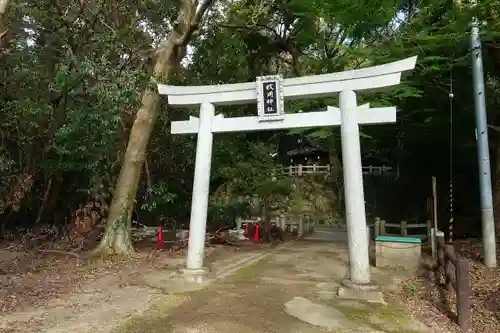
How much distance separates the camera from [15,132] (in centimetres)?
1123

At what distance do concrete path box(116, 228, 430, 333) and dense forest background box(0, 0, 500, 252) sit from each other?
420 cm

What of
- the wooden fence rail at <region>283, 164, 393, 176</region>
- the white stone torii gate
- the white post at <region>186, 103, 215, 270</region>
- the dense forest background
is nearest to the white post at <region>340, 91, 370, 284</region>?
the white stone torii gate

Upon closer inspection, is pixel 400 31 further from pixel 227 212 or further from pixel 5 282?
pixel 5 282

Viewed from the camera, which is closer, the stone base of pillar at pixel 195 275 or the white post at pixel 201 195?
the stone base of pillar at pixel 195 275

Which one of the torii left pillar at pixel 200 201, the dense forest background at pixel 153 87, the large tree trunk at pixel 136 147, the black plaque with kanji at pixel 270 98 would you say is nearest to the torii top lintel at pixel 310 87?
the black plaque with kanji at pixel 270 98

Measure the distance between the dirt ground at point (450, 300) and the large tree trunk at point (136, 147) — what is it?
6.49 meters

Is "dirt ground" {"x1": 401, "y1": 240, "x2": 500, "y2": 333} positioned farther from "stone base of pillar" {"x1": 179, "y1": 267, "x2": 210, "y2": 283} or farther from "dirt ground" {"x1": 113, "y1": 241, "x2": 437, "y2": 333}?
"stone base of pillar" {"x1": 179, "y1": 267, "x2": 210, "y2": 283}

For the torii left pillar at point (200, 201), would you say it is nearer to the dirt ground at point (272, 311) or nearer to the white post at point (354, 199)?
the dirt ground at point (272, 311)

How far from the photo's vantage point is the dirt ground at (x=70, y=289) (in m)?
5.36

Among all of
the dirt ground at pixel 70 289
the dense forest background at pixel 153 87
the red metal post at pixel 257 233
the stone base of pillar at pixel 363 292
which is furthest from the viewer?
the red metal post at pixel 257 233

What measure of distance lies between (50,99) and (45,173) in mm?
2509

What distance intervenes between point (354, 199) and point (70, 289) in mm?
5014

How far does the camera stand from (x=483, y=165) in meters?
9.49

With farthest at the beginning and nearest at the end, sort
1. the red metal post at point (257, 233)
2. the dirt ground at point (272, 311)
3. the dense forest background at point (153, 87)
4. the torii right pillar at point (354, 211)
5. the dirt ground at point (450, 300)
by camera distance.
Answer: the red metal post at point (257, 233), the dense forest background at point (153, 87), the torii right pillar at point (354, 211), the dirt ground at point (450, 300), the dirt ground at point (272, 311)
